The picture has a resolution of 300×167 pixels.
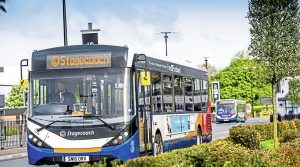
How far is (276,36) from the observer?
25.2 metres

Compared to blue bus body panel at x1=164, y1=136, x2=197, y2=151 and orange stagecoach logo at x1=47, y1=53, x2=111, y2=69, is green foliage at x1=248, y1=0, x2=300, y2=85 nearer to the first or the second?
blue bus body panel at x1=164, y1=136, x2=197, y2=151

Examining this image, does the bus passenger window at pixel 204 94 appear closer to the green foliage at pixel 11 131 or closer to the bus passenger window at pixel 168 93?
the bus passenger window at pixel 168 93

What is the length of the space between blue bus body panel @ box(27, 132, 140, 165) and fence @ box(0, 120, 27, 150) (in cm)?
1605

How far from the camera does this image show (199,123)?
2473cm

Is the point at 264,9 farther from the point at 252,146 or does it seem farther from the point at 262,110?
the point at 262,110

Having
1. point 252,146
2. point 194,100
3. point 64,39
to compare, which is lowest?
point 252,146

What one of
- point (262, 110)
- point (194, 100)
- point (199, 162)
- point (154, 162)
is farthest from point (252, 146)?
point (262, 110)

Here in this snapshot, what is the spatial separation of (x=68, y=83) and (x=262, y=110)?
345 ft

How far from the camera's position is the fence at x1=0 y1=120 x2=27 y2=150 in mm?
31922

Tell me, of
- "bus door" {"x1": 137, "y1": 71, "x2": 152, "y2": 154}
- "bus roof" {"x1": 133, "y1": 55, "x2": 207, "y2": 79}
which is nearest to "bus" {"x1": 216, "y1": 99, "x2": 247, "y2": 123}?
"bus roof" {"x1": 133, "y1": 55, "x2": 207, "y2": 79}

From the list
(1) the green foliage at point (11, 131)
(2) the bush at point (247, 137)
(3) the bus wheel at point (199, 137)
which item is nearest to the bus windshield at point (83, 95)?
(2) the bush at point (247, 137)

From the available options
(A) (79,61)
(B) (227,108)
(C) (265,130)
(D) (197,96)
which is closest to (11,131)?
(D) (197,96)

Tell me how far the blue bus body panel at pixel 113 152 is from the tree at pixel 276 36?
10.4 metres

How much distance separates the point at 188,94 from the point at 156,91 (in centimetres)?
415
